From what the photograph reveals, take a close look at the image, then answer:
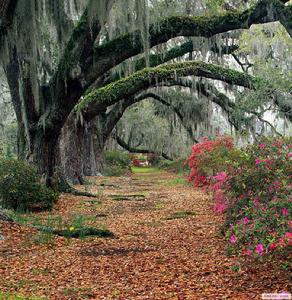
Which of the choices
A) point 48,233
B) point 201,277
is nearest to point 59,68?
point 48,233

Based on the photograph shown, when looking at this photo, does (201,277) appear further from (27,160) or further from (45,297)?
(27,160)

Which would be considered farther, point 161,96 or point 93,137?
point 161,96

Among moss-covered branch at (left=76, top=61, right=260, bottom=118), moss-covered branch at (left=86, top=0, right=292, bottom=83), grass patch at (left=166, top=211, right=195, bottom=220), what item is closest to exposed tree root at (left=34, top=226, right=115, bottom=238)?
grass patch at (left=166, top=211, right=195, bottom=220)

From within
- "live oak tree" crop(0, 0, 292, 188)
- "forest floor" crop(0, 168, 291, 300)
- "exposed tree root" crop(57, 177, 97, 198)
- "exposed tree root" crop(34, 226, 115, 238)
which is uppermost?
"live oak tree" crop(0, 0, 292, 188)

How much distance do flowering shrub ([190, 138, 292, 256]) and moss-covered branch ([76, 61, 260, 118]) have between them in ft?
27.3

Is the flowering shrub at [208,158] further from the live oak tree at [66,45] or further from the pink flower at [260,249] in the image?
the pink flower at [260,249]

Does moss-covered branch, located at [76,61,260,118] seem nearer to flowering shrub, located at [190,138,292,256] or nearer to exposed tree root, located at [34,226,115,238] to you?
flowering shrub, located at [190,138,292,256]

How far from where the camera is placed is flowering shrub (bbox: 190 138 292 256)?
4504 millimetres

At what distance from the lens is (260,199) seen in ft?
18.8

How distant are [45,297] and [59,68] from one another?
7293mm

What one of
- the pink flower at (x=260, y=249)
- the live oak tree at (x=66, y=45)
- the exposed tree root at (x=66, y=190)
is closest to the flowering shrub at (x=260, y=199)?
the pink flower at (x=260, y=249)

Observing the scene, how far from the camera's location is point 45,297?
4527 mm

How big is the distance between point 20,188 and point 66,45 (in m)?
3.60

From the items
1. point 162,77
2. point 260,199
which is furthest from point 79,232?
point 162,77
